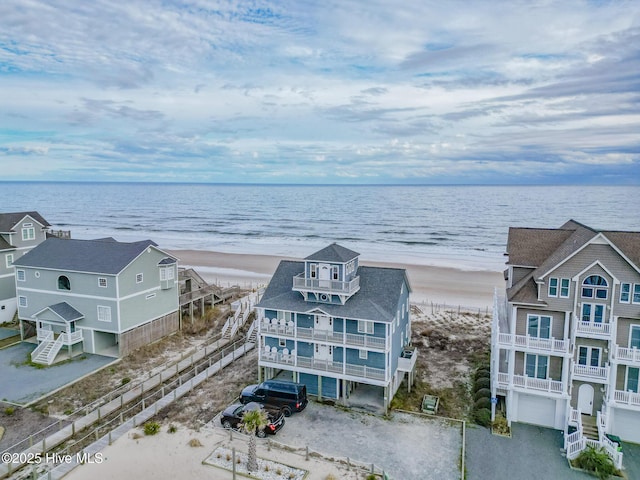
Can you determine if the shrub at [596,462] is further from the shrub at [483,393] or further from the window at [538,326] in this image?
the shrub at [483,393]

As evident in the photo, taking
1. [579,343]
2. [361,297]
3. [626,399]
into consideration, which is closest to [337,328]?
[361,297]

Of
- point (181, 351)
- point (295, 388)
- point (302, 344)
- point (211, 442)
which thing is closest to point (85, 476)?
point (211, 442)

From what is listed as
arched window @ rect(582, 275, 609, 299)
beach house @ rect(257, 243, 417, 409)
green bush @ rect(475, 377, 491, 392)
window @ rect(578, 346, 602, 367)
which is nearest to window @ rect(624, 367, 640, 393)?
window @ rect(578, 346, 602, 367)

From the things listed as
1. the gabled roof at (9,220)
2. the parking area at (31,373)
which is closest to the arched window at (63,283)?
the parking area at (31,373)

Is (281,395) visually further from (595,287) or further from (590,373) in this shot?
(595,287)

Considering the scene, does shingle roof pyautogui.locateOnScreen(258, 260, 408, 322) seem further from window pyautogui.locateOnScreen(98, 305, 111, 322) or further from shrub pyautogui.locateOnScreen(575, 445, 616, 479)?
window pyautogui.locateOnScreen(98, 305, 111, 322)

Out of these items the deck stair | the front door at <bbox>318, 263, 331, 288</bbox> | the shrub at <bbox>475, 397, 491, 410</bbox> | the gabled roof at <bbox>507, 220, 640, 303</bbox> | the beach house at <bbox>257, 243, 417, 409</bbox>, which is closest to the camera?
the deck stair

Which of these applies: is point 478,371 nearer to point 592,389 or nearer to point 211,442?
point 592,389
